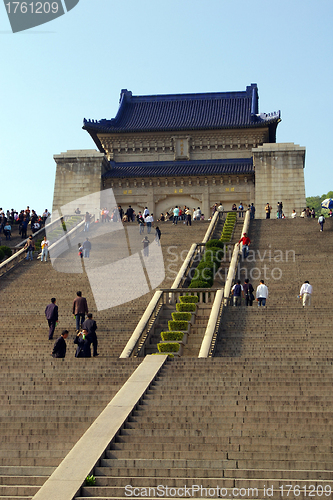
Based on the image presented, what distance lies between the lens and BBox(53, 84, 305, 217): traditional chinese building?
43.4 metres

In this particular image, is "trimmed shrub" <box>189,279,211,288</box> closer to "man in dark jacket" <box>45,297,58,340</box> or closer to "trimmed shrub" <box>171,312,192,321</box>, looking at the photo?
"trimmed shrub" <box>171,312,192,321</box>

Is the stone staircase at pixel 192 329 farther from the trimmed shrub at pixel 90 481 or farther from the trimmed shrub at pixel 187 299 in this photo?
the trimmed shrub at pixel 90 481

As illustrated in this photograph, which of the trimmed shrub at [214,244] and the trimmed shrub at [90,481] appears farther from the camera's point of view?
→ the trimmed shrub at [214,244]

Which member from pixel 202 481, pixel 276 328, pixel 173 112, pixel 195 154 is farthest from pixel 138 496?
pixel 173 112

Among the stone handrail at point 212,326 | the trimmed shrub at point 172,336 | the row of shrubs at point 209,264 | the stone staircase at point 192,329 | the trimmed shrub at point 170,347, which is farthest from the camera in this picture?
the row of shrubs at point 209,264

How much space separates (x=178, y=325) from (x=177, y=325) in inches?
1.0

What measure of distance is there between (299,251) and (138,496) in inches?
743

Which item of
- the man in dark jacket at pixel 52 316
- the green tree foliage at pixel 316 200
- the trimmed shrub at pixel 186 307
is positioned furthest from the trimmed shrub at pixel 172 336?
the green tree foliage at pixel 316 200

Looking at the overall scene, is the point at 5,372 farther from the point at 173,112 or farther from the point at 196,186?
the point at 173,112

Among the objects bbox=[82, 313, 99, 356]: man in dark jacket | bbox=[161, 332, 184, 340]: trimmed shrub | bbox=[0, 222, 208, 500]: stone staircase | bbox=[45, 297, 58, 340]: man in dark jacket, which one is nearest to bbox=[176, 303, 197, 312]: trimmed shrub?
bbox=[0, 222, 208, 500]: stone staircase

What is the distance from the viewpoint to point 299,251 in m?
25.4

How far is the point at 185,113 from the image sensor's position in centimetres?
5131

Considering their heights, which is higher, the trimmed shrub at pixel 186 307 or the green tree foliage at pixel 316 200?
the green tree foliage at pixel 316 200

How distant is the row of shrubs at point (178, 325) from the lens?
560 inches
